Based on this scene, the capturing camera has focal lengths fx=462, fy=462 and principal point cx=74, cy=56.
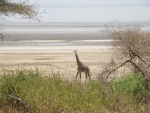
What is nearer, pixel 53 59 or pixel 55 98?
pixel 55 98

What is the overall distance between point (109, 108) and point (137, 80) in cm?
571

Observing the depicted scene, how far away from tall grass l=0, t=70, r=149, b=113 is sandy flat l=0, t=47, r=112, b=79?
8.74 meters

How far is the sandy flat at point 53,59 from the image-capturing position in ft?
83.0

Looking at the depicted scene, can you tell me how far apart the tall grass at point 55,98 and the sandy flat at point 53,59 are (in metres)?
8.74

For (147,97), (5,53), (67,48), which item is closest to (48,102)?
A: (147,97)

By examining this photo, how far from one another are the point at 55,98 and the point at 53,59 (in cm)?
1815

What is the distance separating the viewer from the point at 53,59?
29.8 m

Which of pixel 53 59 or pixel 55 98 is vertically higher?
pixel 55 98

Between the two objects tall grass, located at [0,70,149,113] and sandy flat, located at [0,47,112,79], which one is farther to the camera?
sandy flat, located at [0,47,112,79]

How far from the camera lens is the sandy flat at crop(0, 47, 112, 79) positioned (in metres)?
25.3

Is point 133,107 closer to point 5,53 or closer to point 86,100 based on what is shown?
point 86,100

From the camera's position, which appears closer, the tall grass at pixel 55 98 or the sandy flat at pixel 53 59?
the tall grass at pixel 55 98

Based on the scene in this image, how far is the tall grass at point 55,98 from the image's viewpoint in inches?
439

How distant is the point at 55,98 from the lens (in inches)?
461
